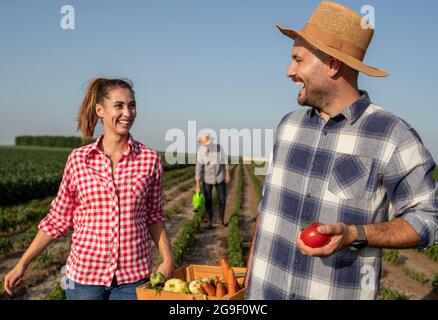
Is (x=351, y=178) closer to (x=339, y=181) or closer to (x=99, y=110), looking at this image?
→ (x=339, y=181)

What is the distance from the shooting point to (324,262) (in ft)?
7.84

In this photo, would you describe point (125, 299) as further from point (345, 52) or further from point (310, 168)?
point (345, 52)

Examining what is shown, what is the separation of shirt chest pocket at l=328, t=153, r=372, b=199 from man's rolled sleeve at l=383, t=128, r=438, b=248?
0.10 meters

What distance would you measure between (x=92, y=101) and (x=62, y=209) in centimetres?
69

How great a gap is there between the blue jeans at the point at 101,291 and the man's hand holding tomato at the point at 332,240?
4.41 ft

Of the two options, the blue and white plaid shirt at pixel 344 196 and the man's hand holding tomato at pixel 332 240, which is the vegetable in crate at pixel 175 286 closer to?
the blue and white plaid shirt at pixel 344 196

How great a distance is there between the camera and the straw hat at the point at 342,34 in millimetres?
2463

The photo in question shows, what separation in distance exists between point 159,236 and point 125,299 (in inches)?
17.9

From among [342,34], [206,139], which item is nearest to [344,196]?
[342,34]

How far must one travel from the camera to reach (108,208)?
10.0 ft

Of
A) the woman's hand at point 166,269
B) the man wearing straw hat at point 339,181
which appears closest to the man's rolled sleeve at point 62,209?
the woman's hand at point 166,269

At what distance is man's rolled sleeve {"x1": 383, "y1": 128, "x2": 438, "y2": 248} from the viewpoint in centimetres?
221

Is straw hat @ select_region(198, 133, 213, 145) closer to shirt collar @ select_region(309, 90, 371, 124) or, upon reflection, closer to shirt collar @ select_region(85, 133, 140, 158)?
shirt collar @ select_region(85, 133, 140, 158)

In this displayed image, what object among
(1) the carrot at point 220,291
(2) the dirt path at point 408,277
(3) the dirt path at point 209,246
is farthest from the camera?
(3) the dirt path at point 209,246
